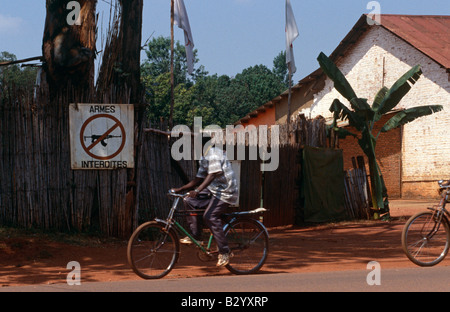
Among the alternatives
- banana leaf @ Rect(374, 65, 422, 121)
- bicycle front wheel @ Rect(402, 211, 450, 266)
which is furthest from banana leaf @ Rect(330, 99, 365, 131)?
bicycle front wheel @ Rect(402, 211, 450, 266)

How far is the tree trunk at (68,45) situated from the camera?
452 inches

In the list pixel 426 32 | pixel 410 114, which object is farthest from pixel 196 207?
pixel 426 32

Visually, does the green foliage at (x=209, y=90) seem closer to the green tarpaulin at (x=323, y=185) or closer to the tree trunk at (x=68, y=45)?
the green tarpaulin at (x=323, y=185)

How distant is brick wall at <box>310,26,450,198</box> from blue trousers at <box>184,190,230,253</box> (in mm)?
18613

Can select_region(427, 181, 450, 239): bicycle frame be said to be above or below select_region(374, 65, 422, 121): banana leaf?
below

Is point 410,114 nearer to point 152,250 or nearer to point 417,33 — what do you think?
point 152,250

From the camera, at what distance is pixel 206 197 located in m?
8.27

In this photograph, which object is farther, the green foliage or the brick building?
the green foliage

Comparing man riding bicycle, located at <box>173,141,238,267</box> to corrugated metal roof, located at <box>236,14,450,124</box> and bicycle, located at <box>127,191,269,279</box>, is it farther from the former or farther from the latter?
corrugated metal roof, located at <box>236,14,450,124</box>

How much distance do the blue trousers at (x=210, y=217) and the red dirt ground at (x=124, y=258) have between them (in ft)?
2.15

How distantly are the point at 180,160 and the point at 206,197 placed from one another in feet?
14.7

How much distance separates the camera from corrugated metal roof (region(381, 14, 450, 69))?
25.5 metres

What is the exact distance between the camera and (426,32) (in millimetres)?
28391
